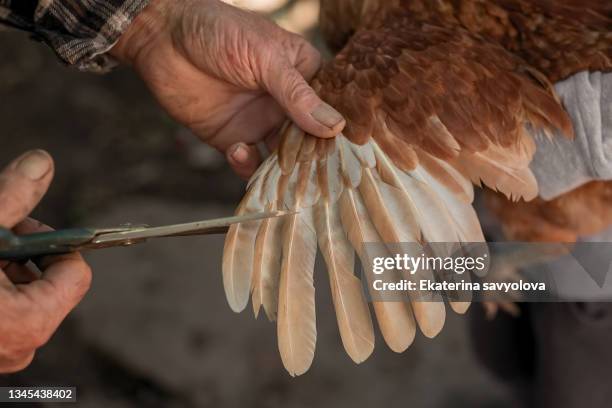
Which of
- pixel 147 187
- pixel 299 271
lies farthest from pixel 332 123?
pixel 147 187

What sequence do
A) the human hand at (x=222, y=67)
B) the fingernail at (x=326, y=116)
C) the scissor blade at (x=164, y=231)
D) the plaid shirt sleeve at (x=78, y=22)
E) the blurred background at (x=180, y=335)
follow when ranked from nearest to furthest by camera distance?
the scissor blade at (x=164, y=231), the fingernail at (x=326, y=116), the human hand at (x=222, y=67), the plaid shirt sleeve at (x=78, y=22), the blurred background at (x=180, y=335)

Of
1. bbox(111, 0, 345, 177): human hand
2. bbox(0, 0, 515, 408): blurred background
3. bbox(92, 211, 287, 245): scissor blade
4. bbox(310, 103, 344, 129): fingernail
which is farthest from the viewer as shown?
bbox(0, 0, 515, 408): blurred background

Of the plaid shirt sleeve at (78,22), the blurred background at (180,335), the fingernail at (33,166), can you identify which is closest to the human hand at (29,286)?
the fingernail at (33,166)

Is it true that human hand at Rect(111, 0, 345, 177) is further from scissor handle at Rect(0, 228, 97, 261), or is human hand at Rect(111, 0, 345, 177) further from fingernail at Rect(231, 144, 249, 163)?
scissor handle at Rect(0, 228, 97, 261)

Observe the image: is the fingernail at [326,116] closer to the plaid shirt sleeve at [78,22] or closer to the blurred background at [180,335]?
the plaid shirt sleeve at [78,22]

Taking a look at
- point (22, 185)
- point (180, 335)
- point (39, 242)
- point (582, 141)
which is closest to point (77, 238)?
point (39, 242)

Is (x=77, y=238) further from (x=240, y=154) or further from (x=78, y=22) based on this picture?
(x=78, y=22)

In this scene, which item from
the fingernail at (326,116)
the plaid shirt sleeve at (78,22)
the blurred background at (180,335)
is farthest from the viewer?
the blurred background at (180,335)

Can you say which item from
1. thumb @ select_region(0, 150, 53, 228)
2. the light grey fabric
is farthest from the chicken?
thumb @ select_region(0, 150, 53, 228)
